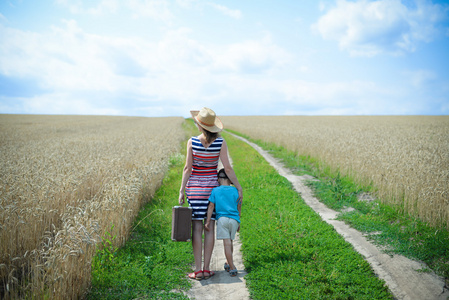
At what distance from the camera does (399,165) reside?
9.71m

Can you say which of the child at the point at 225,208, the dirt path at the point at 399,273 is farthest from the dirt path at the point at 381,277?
the child at the point at 225,208

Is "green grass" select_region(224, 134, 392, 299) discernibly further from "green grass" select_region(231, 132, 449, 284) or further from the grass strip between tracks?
"green grass" select_region(231, 132, 449, 284)

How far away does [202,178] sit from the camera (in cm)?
469

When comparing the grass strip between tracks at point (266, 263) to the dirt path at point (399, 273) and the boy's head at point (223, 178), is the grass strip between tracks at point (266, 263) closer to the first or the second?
the dirt path at point (399, 273)

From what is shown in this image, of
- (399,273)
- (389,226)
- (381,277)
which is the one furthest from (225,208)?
(389,226)

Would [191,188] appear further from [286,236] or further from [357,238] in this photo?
[357,238]

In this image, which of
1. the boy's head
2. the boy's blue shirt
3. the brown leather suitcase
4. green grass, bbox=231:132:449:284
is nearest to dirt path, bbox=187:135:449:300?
green grass, bbox=231:132:449:284

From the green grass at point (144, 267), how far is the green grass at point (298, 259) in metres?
1.33

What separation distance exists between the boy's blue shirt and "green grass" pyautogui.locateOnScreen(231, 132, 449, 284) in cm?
364

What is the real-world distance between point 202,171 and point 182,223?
0.93 metres

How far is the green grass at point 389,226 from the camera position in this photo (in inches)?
217

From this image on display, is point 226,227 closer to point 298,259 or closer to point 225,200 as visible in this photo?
point 225,200

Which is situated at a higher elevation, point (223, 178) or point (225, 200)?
point (223, 178)

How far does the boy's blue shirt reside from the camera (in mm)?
4652
